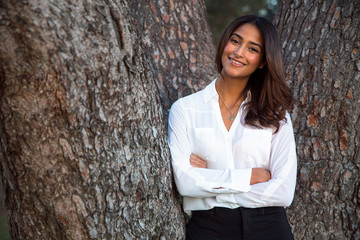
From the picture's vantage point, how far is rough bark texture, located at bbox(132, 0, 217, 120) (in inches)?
130

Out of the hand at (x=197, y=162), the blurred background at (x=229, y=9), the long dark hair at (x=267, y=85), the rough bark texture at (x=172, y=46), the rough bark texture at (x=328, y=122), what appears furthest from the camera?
the blurred background at (x=229, y=9)

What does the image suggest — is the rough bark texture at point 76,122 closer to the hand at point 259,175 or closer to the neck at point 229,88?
the hand at point 259,175

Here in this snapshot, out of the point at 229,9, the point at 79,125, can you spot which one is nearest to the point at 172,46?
the point at 79,125

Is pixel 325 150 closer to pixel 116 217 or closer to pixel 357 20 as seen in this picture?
pixel 357 20

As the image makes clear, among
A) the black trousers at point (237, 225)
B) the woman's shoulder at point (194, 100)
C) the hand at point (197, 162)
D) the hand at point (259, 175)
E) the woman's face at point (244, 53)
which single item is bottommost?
the black trousers at point (237, 225)

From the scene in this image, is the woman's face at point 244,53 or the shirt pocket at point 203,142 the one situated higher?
the woman's face at point 244,53

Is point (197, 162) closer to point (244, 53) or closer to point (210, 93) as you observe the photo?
point (210, 93)

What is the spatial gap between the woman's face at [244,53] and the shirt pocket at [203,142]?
0.44 metres

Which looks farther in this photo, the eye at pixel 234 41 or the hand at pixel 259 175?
the eye at pixel 234 41

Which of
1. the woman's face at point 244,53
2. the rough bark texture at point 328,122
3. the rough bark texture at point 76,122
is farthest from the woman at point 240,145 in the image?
the rough bark texture at point 76,122

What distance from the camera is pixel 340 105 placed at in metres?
3.04

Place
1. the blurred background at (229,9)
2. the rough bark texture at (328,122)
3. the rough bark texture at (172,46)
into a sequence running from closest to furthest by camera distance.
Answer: the rough bark texture at (328,122), the rough bark texture at (172,46), the blurred background at (229,9)

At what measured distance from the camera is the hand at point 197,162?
8.70 ft

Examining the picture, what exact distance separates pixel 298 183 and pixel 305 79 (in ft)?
2.53
